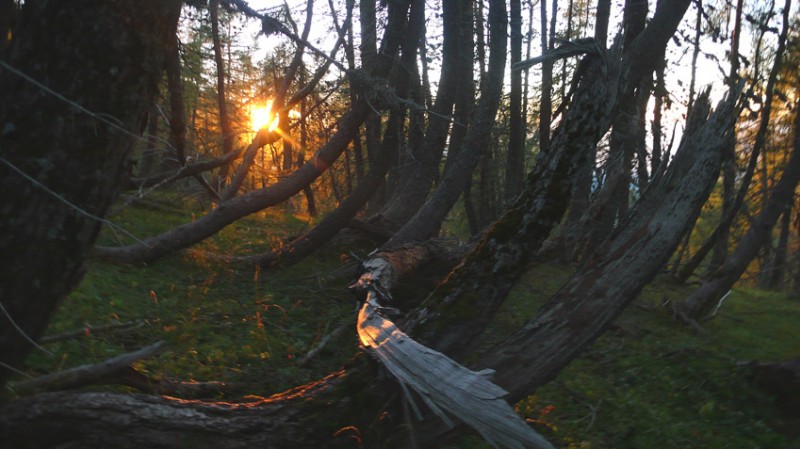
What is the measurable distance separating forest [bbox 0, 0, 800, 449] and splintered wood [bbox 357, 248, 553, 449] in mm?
14

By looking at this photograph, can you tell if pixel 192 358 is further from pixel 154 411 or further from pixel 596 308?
pixel 596 308

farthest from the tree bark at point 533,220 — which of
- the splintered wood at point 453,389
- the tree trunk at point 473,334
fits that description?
the splintered wood at point 453,389

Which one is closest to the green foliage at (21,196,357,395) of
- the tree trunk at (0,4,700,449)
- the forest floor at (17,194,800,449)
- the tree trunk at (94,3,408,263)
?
the forest floor at (17,194,800,449)

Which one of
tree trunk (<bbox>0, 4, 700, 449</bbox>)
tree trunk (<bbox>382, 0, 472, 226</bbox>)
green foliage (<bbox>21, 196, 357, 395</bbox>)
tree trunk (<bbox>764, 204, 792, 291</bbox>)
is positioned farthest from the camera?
tree trunk (<bbox>764, 204, 792, 291</bbox>)

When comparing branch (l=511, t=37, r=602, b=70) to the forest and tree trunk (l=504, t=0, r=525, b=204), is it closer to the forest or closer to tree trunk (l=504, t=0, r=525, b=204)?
the forest

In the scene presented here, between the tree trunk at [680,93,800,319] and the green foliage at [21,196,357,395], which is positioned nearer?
the green foliage at [21,196,357,395]

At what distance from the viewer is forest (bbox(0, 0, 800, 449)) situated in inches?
117

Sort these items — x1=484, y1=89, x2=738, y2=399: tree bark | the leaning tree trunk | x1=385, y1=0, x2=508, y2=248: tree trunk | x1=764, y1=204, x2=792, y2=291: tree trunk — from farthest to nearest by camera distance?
x1=764, y1=204, x2=792, y2=291: tree trunk, x1=385, y1=0, x2=508, y2=248: tree trunk, x1=484, y1=89, x2=738, y2=399: tree bark, the leaning tree trunk

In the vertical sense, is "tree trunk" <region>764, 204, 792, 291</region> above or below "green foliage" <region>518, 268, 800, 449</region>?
above

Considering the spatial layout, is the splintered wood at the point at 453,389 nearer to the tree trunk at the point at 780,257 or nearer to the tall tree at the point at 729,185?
the tall tree at the point at 729,185

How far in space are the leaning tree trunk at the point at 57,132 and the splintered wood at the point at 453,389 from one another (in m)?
1.85

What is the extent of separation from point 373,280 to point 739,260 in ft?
24.0

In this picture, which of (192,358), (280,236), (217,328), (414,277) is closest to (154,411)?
(192,358)

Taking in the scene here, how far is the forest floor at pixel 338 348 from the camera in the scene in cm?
533
